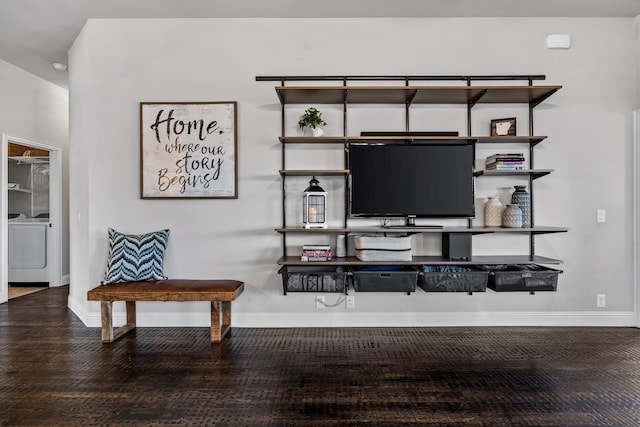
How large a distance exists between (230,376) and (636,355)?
278cm

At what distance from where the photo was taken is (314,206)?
326cm

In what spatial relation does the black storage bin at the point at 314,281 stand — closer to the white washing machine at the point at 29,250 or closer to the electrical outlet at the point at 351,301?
→ the electrical outlet at the point at 351,301

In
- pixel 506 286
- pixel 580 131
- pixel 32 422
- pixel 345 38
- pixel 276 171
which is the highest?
pixel 345 38

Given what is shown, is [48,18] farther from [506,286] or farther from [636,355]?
[636,355]

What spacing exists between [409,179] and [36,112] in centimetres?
458

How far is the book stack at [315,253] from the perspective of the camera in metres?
3.12

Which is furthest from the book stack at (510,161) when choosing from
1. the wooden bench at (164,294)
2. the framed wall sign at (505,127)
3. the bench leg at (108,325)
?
the bench leg at (108,325)

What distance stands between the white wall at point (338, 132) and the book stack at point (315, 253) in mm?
396

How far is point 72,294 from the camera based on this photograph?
402cm

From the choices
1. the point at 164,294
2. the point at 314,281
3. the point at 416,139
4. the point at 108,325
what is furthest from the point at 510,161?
the point at 108,325

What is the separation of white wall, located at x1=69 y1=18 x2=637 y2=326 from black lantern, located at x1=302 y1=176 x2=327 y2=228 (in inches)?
7.3

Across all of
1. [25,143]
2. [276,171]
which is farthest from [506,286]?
[25,143]

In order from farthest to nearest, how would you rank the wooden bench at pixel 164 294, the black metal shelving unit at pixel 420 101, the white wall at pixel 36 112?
the white wall at pixel 36 112 < the black metal shelving unit at pixel 420 101 < the wooden bench at pixel 164 294

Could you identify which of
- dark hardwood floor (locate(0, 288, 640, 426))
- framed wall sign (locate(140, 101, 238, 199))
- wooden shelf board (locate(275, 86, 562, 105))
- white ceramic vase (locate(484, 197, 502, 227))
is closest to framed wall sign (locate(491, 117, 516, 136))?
wooden shelf board (locate(275, 86, 562, 105))
